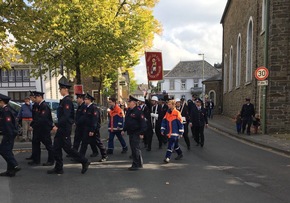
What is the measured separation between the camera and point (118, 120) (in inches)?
371

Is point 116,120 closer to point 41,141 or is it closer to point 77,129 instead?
point 77,129

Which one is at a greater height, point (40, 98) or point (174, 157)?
point (40, 98)

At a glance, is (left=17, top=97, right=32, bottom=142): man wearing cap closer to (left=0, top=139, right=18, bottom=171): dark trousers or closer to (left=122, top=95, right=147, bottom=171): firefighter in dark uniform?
(left=0, top=139, right=18, bottom=171): dark trousers

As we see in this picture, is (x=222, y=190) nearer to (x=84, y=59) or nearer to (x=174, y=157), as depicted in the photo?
(x=174, y=157)

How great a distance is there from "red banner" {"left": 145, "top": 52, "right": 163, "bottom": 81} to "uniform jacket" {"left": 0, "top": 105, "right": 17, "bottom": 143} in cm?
735

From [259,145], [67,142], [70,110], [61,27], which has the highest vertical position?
[61,27]

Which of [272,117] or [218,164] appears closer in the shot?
[218,164]

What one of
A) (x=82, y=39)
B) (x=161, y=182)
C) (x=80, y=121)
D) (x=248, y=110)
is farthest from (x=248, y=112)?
(x=82, y=39)

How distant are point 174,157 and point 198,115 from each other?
2.66 m

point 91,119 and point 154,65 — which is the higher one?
point 154,65

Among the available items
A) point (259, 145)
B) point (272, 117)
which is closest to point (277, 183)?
point (259, 145)

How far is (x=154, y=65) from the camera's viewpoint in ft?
43.2

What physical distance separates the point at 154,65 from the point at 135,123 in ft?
20.5

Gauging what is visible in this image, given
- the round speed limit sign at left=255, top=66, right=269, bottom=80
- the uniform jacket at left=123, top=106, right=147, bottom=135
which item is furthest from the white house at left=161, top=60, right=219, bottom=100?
the uniform jacket at left=123, top=106, right=147, bottom=135
